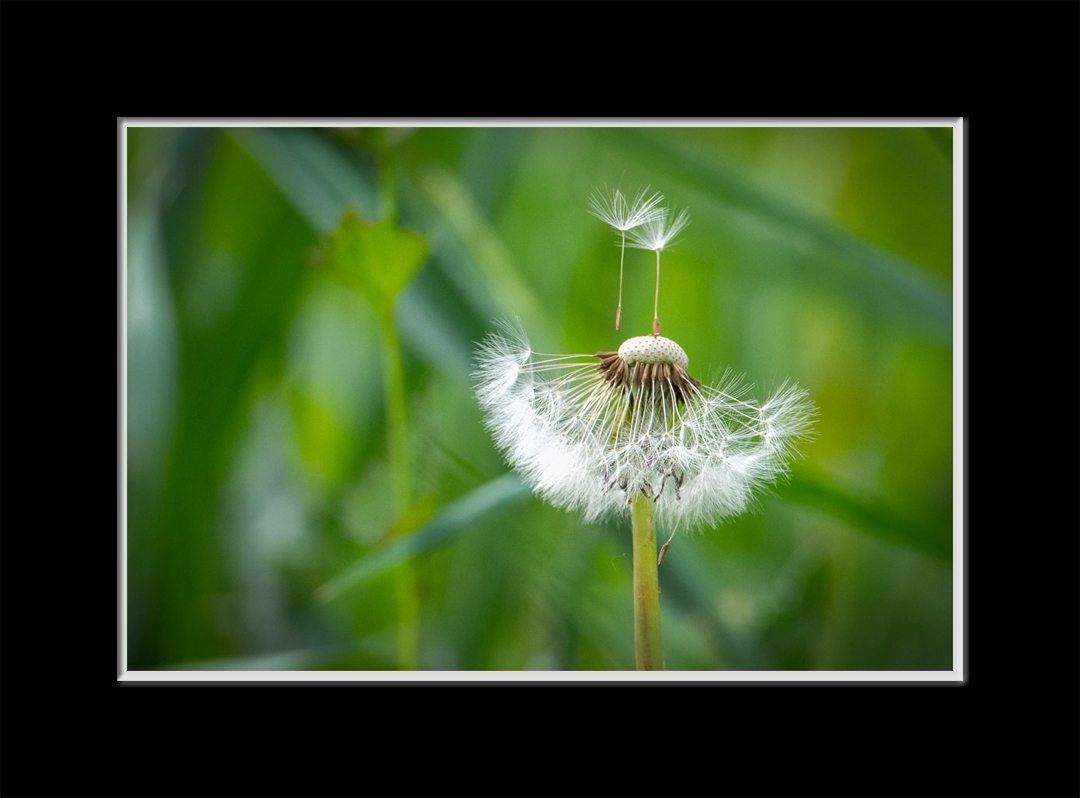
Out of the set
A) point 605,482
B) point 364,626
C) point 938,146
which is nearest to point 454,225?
point 605,482

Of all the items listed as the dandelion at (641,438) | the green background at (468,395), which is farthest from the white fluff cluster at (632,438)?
the green background at (468,395)

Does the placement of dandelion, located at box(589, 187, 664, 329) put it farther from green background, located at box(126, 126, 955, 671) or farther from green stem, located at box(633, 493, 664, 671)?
green stem, located at box(633, 493, 664, 671)

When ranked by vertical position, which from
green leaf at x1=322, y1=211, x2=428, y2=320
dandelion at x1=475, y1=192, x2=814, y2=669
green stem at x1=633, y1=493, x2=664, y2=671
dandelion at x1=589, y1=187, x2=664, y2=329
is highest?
dandelion at x1=589, y1=187, x2=664, y2=329

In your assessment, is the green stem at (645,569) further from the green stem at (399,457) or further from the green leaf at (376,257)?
the green leaf at (376,257)

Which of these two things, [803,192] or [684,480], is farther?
[803,192]

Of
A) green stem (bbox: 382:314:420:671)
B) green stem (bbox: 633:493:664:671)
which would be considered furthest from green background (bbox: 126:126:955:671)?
green stem (bbox: 633:493:664:671)

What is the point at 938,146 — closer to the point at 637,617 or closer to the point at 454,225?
the point at 454,225
